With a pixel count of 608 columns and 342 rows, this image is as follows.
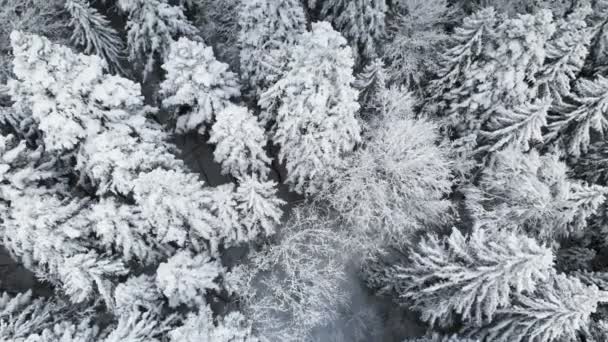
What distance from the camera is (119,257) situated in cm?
1844

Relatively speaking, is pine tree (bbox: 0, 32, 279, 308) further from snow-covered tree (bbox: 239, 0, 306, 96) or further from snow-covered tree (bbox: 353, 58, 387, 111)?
snow-covered tree (bbox: 353, 58, 387, 111)

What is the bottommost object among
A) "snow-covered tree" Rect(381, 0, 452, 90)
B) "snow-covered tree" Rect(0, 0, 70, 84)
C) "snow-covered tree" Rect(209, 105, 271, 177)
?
"snow-covered tree" Rect(209, 105, 271, 177)

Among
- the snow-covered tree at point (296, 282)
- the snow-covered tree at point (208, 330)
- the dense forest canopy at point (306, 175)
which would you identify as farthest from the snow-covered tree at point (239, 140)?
the snow-covered tree at point (208, 330)

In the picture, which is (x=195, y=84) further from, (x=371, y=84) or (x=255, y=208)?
(x=371, y=84)

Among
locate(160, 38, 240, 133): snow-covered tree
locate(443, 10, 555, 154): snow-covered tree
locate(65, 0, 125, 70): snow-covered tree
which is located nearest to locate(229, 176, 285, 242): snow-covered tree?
locate(160, 38, 240, 133): snow-covered tree

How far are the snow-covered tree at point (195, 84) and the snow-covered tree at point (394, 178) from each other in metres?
7.28

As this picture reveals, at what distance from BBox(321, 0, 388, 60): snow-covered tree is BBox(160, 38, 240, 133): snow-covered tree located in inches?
323

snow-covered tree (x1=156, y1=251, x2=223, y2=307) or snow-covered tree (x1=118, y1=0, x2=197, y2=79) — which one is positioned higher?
snow-covered tree (x1=118, y1=0, x2=197, y2=79)

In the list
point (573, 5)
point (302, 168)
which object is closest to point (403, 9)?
point (573, 5)

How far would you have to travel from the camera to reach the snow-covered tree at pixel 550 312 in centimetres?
1473

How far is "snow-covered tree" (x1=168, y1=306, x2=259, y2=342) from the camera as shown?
49.1ft

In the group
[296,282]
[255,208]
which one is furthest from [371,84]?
[296,282]

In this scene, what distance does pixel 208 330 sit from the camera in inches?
619

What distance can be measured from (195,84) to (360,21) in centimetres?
1085
